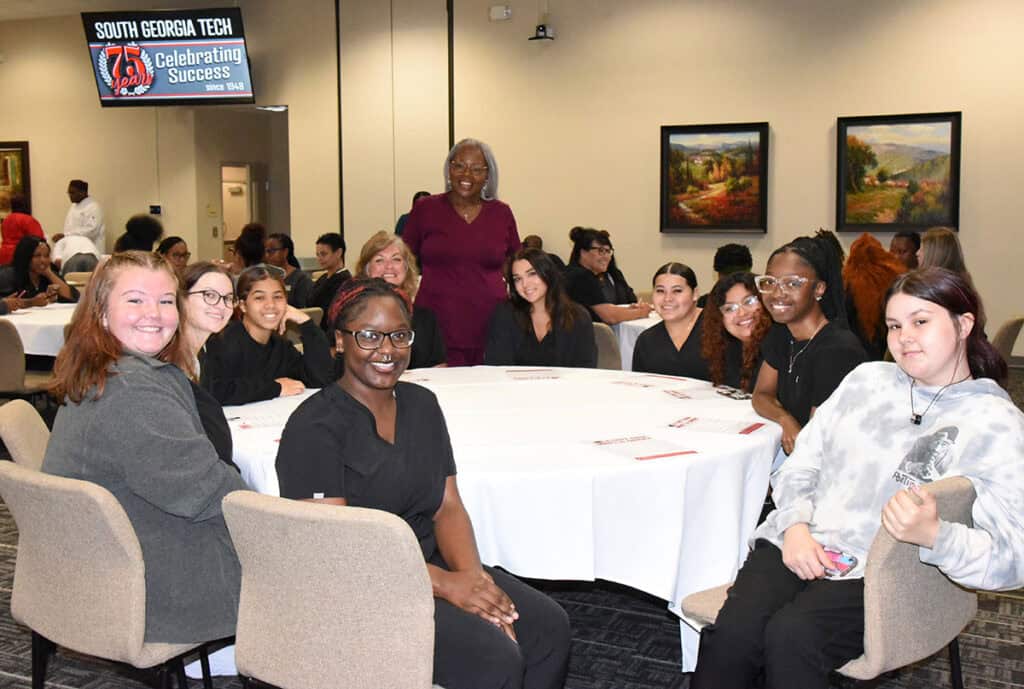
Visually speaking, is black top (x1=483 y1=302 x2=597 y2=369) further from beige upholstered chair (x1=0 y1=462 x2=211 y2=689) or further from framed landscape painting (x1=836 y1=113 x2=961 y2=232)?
framed landscape painting (x1=836 y1=113 x2=961 y2=232)

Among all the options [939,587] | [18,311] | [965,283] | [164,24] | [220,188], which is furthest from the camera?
[220,188]

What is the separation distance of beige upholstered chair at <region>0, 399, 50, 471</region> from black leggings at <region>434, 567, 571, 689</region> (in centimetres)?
108

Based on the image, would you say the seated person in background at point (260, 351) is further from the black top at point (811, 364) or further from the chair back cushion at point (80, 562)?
the black top at point (811, 364)

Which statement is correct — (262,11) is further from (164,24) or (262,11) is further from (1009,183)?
(1009,183)

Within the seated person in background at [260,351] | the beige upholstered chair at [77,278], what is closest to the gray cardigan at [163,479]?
the seated person in background at [260,351]

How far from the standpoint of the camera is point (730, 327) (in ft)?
13.4

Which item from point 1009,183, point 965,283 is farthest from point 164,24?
point 965,283

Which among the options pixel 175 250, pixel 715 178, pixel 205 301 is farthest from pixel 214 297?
pixel 715 178

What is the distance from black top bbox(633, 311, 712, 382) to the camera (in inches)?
173

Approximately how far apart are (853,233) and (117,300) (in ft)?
27.3

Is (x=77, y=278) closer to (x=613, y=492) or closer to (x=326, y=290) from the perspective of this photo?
(x=326, y=290)

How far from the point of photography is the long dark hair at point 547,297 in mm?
4590

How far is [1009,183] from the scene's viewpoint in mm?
9047

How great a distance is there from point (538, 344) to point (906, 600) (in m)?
2.63
